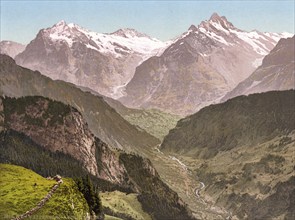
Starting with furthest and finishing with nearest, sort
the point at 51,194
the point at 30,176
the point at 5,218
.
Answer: the point at 30,176
the point at 51,194
the point at 5,218

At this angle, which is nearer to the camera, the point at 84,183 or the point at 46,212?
the point at 46,212

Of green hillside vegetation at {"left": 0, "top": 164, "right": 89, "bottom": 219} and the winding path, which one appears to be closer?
the winding path

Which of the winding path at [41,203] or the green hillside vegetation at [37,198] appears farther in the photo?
the green hillside vegetation at [37,198]

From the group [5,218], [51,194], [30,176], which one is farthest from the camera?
[30,176]

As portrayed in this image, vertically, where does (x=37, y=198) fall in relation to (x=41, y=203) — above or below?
above

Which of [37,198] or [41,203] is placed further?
[37,198]

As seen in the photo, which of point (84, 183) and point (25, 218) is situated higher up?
point (84, 183)

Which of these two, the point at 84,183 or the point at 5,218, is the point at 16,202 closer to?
the point at 5,218

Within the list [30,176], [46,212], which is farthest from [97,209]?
[46,212]
